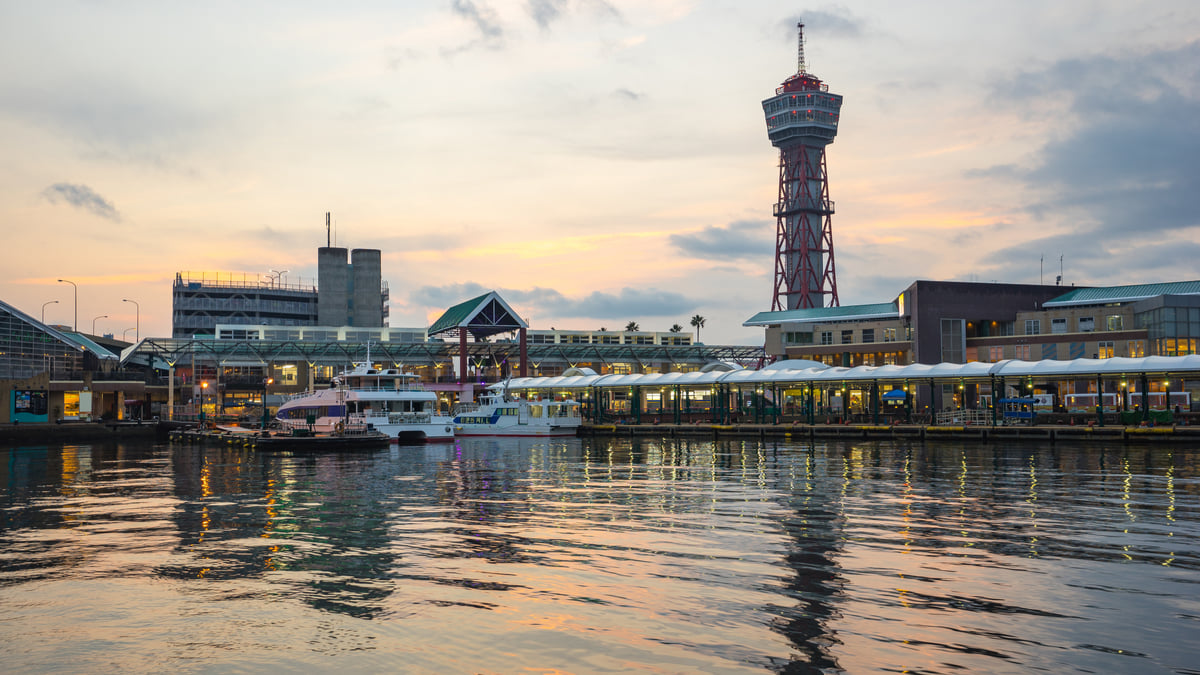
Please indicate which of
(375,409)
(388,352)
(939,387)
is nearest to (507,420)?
(375,409)

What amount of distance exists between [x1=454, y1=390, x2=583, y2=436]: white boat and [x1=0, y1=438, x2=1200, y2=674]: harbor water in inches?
1926

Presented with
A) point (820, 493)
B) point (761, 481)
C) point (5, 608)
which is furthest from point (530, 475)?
point (5, 608)

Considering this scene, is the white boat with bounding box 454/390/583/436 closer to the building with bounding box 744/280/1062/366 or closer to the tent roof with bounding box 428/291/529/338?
the tent roof with bounding box 428/291/529/338

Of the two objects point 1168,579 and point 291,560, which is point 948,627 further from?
point 291,560

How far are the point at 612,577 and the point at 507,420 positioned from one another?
73064mm

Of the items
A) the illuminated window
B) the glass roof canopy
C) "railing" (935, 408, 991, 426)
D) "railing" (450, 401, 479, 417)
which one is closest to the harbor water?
"railing" (935, 408, 991, 426)

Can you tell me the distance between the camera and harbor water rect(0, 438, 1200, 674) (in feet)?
48.2

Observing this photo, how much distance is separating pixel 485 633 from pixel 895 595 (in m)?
8.25

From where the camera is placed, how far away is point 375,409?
3282 inches

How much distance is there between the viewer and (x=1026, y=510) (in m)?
30.9

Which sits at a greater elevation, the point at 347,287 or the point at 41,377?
the point at 347,287

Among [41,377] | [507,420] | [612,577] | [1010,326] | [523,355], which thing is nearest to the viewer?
[612,577]

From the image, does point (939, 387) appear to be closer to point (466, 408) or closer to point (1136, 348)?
point (1136, 348)

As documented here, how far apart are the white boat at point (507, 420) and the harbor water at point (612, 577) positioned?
48927 mm
